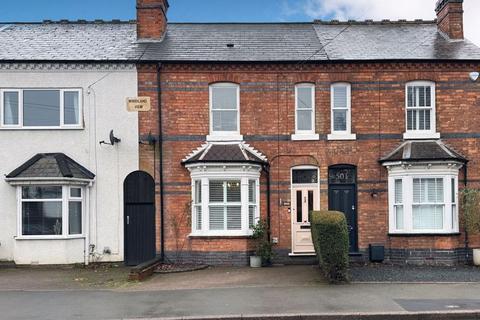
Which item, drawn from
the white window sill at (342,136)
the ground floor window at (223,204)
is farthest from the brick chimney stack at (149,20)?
the white window sill at (342,136)

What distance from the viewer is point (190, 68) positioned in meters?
18.1

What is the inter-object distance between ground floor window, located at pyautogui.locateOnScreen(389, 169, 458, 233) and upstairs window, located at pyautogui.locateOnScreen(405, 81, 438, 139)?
1.63 metres

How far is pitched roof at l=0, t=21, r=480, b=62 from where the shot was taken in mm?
18250

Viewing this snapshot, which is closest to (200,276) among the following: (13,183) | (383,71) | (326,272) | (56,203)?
(326,272)

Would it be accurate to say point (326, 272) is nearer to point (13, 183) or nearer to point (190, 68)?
point (190, 68)

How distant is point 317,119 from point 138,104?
5844mm

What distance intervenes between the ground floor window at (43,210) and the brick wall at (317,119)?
9.22 feet

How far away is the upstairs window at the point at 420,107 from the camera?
18078mm

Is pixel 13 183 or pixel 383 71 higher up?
pixel 383 71

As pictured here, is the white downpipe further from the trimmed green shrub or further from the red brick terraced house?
the trimmed green shrub

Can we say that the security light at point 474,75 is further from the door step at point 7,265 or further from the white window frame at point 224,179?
the door step at point 7,265

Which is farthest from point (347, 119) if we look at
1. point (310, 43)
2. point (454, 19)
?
point (454, 19)

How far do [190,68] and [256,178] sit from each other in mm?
4174

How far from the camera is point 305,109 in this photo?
59.5ft
